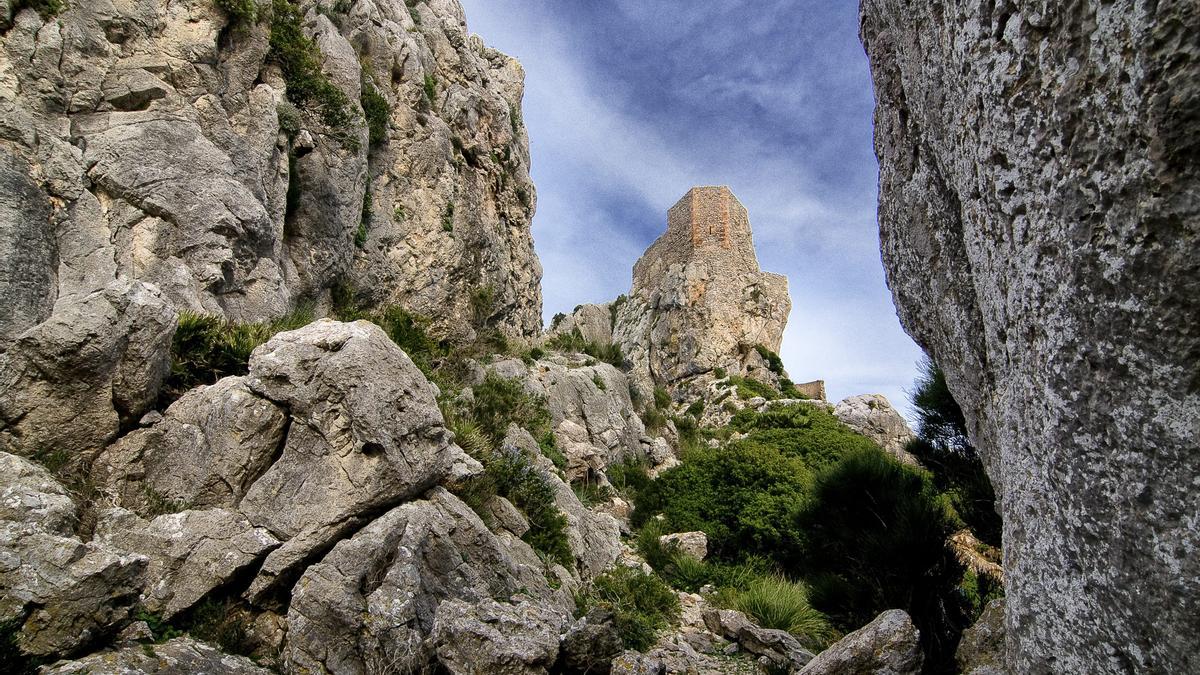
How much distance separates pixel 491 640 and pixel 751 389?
25.4m

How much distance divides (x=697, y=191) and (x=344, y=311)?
81.0 ft

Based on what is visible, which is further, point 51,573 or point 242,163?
point 242,163

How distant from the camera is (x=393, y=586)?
618cm

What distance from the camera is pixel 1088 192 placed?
7.09ft

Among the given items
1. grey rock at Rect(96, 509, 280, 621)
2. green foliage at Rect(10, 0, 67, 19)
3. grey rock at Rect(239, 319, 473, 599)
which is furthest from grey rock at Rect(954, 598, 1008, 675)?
green foliage at Rect(10, 0, 67, 19)

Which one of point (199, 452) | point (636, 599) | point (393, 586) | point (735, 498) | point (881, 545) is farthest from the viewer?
point (735, 498)

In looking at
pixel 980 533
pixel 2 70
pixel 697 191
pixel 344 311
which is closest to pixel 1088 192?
pixel 980 533

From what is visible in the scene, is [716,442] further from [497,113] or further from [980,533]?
[980,533]

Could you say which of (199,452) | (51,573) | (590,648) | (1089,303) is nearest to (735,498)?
(590,648)

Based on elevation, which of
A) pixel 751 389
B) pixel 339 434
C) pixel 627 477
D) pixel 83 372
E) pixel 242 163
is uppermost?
pixel 242 163

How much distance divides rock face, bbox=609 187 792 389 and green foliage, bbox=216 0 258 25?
21567 millimetres

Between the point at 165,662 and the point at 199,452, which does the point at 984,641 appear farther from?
the point at 199,452

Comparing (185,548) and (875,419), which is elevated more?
(875,419)

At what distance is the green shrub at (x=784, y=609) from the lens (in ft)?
33.1
